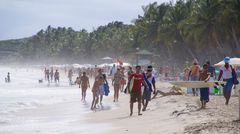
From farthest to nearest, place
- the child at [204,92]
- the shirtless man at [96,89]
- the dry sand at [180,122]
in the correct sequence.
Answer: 1. the shirtless man at [96,89]
2. the child at [204,92]
3. the dry sand at [180,122]

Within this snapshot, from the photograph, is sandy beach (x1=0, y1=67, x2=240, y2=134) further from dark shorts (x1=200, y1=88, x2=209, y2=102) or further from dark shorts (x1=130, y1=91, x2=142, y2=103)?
dark shorts (x1=130, y1=91, x2=142, y2=103)

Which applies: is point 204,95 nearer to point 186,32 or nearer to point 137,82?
point 137,82

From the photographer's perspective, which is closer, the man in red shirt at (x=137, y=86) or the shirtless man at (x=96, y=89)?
the man in red shirt at (x=137, y=86)

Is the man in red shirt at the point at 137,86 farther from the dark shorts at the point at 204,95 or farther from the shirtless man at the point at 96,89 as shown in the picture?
the shirtless man at the point at 96,89

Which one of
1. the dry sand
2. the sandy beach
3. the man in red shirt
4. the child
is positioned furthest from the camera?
the man in red shirt

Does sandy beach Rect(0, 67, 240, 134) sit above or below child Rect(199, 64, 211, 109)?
below

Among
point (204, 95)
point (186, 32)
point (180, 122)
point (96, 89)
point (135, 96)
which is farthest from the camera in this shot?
point (186, 32)

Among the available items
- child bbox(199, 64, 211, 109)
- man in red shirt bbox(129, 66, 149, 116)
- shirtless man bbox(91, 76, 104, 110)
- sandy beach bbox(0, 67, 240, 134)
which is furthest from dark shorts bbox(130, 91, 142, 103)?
shirtless man bbox(91, 76, 104, 110)

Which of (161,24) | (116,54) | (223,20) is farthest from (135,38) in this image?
(223,20)

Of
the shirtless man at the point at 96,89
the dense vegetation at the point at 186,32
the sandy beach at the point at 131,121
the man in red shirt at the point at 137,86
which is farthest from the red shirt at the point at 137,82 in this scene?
the dense vegetation at the point at 186,32

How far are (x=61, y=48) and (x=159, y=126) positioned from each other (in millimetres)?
131760

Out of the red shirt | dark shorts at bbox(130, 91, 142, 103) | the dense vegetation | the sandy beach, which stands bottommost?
the sandy beach

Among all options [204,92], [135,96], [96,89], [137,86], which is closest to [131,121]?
[135,96]

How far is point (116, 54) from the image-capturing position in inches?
3327
